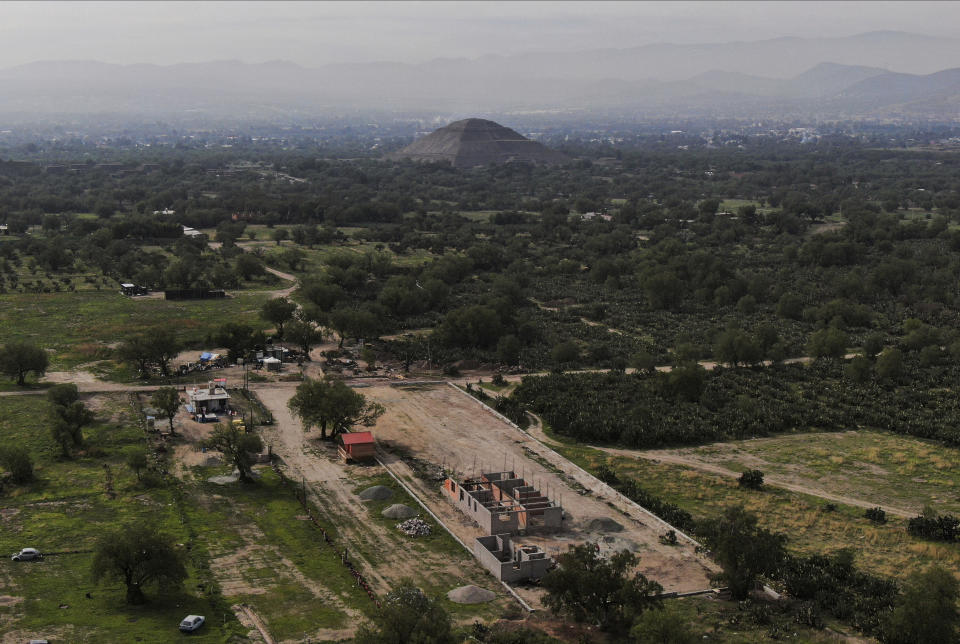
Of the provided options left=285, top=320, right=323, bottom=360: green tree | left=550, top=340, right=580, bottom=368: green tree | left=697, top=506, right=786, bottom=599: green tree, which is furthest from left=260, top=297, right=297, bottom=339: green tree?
left=697, top=506, right=786, bottom=599: green tree

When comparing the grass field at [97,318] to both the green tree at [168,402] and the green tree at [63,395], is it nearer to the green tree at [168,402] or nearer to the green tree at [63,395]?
the green tree at [63,395]

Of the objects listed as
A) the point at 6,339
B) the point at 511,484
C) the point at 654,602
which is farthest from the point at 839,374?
the point at 6,339

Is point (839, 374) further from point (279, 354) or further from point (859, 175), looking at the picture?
point (859, 175)

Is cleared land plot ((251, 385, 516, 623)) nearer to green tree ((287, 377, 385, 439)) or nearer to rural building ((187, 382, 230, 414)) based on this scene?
green tree ((287, 377, 385, 439))

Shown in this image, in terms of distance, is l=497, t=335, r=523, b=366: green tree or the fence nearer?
the fence

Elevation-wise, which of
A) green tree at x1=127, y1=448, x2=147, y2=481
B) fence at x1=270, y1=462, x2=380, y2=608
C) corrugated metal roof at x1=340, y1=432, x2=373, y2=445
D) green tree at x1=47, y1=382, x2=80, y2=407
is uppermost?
green tree at x1=47, y1=382, x2=80, y2=407

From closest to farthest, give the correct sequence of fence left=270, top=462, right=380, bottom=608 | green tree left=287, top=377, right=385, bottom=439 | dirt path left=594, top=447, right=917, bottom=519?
1. fence left=270, top=462, right=380, bottom=608
2. dirt path left=594, top=447, right=917, bottom=519
3. green tree left=287, top=377, right=385, bottom=439

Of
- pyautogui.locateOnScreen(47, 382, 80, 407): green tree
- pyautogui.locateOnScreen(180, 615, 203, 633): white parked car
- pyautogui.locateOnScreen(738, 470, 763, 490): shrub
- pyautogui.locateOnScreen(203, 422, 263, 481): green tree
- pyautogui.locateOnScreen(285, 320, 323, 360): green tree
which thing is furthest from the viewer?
pyautogui.locateOnScreen(285, 320, 323, 360): green tree

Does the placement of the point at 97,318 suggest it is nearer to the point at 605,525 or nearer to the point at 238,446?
the point at 238,446
